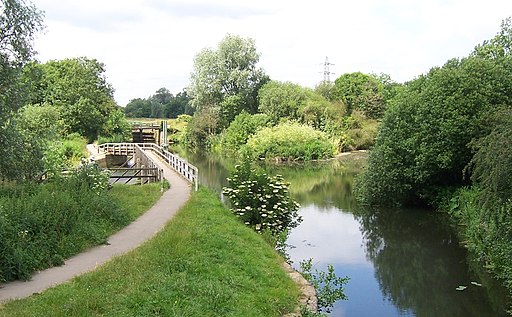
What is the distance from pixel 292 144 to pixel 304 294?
38.0m

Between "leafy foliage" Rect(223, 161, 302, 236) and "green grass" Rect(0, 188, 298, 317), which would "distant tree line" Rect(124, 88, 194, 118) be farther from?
"green grass" Rect(0, 188, 298, 317)

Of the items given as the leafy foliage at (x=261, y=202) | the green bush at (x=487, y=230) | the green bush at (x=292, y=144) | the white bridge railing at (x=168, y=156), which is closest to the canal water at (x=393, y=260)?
the green bush at (x=487, y=230)

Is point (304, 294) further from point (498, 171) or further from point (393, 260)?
point (393, 260)

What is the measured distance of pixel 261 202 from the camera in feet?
60.8

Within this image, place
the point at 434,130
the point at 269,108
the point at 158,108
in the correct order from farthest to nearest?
1. the point at 158,108
2. the point at 269,108
3. the point at 434,130

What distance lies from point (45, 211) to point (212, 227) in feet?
14.7

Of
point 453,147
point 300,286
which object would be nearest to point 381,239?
point 453,147

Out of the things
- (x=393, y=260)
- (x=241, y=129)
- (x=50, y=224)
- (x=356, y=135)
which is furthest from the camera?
(x=241, y=129)

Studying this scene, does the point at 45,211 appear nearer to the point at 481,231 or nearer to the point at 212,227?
the point at 212,227

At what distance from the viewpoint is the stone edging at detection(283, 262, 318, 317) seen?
9.98 metres

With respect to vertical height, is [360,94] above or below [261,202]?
above

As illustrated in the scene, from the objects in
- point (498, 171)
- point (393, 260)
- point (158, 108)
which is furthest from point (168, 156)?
point (158, 108)

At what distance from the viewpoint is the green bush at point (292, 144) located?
157ft

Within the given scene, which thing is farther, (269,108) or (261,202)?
(269,108)
